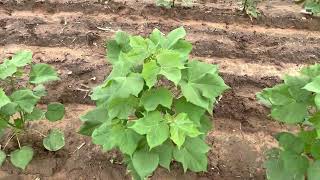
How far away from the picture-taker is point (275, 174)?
275 centimetres

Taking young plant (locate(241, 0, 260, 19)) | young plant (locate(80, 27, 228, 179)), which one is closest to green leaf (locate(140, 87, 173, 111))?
young plant (locate(80, 27, 228, 179))

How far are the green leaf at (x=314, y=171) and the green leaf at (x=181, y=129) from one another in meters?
0.73

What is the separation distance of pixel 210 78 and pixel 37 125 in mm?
1622

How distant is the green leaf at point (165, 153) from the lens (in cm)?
254

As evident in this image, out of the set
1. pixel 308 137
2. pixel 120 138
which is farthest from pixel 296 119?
pixel 120 138

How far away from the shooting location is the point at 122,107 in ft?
8.34

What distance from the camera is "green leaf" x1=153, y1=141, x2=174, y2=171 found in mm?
2541

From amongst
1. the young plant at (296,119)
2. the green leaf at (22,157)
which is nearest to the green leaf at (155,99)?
the young plant at (296,119)

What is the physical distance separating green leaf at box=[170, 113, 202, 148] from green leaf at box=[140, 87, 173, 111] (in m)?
0.11

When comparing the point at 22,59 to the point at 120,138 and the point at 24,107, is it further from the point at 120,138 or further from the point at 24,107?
the point at 120,138

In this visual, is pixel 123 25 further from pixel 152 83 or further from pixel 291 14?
pixel 152 83

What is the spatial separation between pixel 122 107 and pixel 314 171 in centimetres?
118

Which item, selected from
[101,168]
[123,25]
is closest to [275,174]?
[101,168]

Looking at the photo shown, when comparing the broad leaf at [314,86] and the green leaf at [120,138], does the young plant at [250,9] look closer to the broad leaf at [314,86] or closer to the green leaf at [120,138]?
the broad leaf at [314,86]
